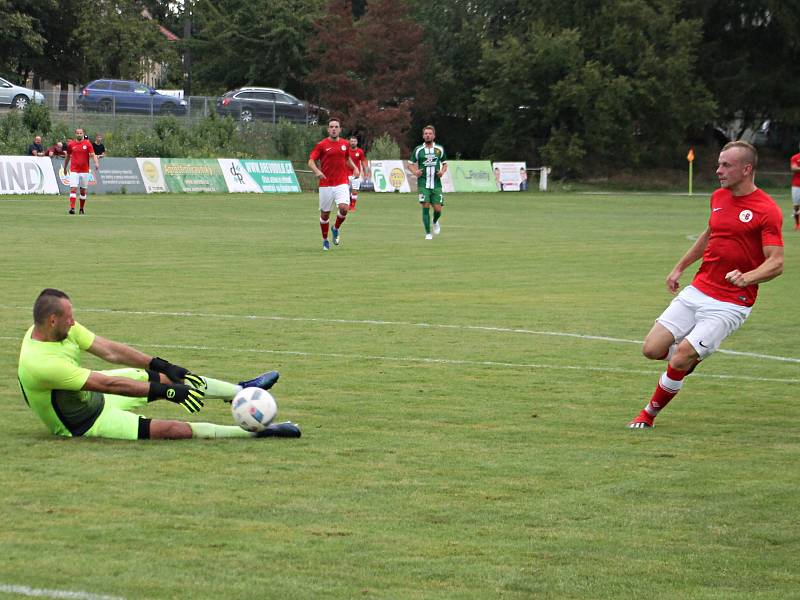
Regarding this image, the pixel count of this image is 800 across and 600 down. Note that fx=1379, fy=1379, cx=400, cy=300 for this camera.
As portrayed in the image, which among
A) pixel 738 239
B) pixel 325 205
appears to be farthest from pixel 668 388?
pixel 325 205

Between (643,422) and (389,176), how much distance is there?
4944 centimetres

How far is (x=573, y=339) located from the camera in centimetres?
1460

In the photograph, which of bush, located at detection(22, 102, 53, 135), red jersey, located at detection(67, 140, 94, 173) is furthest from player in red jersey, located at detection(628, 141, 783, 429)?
bush, located at detection(22, 102, 53, 135)

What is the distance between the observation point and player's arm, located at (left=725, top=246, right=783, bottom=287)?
9.38 meters

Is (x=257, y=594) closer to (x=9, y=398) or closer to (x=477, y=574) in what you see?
(x=477, y=574)

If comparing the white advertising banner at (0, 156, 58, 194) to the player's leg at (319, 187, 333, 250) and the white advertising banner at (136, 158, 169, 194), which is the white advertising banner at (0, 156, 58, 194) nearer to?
the white advertising banner at (136, 158, 169, 194)

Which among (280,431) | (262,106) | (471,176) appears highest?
(262,106)

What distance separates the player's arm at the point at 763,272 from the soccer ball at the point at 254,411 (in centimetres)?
324

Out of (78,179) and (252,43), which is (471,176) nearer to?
(252,43)

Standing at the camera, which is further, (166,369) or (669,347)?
(669,347)

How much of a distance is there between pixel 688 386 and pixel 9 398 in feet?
18.4

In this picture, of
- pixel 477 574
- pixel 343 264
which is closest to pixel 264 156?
pixel 343 264

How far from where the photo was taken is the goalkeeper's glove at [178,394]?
29.5 feet

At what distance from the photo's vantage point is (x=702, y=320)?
973 centimetres
